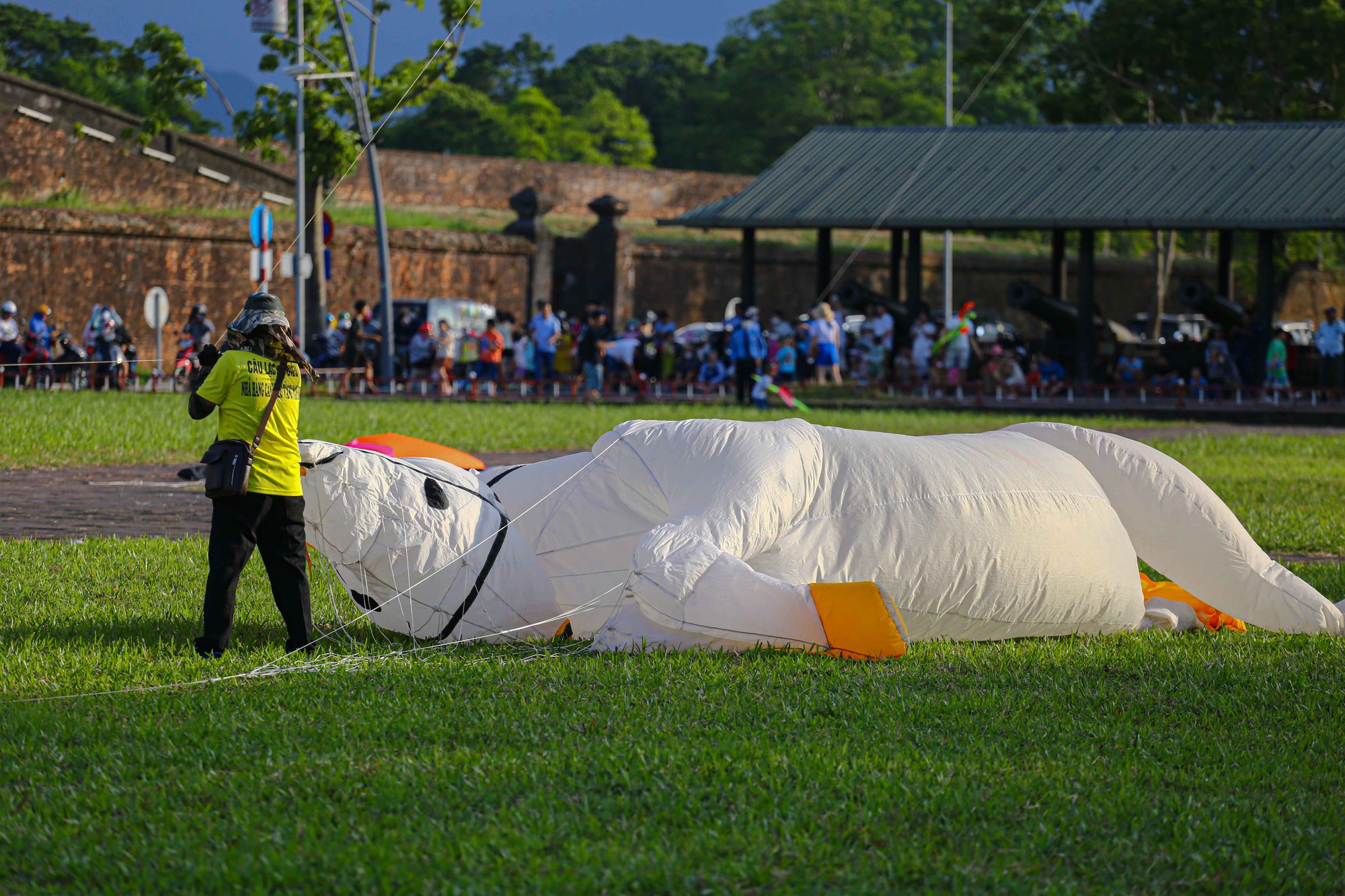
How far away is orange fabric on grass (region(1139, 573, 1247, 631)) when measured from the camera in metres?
7.46

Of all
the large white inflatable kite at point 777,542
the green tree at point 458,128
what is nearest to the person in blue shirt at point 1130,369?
the large white inflatable kite at point 777,542

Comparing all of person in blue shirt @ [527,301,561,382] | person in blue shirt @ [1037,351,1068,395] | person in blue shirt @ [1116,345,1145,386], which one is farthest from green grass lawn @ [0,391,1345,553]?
person in blue shirt @ [1116,345,1145,386]

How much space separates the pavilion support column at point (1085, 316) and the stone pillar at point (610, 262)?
16.8 meters

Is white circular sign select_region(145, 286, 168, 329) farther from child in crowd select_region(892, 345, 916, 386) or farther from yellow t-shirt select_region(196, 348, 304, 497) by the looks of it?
yellow t-shirt select_region(196, 348, 304, 497)

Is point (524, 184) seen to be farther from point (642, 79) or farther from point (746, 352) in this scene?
point (642, 79)

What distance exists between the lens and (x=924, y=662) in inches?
246

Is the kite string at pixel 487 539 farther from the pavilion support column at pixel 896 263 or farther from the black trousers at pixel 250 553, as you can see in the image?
the pavilion support column at pixel 896 263

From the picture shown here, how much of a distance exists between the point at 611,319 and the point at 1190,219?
19169 millimetres

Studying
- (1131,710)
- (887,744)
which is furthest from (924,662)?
(887,744)

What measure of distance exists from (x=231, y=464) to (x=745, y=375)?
2128 centimetres

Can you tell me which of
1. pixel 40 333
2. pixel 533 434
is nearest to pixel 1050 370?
pixel 533 434

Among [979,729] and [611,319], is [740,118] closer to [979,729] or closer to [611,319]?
[611,319]

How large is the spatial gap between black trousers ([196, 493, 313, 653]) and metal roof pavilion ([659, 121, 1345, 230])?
24732 millimetres

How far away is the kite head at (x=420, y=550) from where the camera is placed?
242 inches
